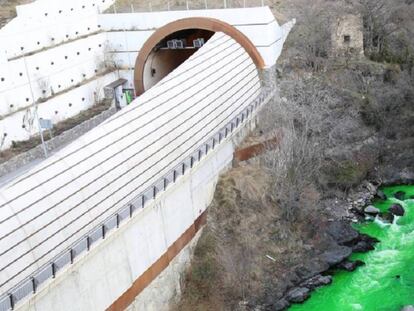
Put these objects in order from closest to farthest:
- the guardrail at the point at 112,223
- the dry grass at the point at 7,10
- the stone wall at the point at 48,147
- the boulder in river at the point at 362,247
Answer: the guardrail at the point at 112,223
the stone wall at the point at 48,147
the boulder in river at the point at 362,247
the dry grass at the point at 7,10

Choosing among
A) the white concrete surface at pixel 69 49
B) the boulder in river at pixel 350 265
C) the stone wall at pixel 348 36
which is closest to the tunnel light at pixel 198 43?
the white concrete surface at pixel 69 49

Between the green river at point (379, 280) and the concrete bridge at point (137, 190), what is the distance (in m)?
6.87

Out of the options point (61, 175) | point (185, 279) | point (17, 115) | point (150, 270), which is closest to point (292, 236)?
point (185, 279)

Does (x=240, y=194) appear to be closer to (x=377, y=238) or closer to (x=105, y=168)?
(x=377, y=238)

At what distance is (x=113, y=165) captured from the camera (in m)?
20.4

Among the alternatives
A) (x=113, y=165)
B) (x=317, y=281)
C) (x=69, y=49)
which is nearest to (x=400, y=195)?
(x=317, y=281)

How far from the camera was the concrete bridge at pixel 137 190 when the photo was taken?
16.9m

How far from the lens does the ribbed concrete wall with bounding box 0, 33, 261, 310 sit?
16.8m

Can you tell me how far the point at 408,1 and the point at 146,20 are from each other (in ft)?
68.2

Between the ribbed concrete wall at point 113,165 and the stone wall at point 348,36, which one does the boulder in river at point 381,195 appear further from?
the stone wall at point 348,36

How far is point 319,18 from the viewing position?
123ft

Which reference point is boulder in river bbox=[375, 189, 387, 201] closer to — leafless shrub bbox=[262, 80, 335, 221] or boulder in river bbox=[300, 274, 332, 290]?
leafless shrub bbox=[262, 80, 335, 221]

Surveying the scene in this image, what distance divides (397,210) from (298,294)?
8.66m

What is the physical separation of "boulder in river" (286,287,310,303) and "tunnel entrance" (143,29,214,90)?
1798 centimetres
